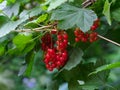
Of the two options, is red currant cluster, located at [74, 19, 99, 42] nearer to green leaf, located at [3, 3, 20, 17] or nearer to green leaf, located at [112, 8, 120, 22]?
green leaf, located at [112, 8, 120, 22]

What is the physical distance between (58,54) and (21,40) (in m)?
0.09

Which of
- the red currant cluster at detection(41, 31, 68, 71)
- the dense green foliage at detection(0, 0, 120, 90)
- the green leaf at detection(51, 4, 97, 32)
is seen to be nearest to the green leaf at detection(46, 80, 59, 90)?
the dense green foliage at detection(0, 0, 120, 90)

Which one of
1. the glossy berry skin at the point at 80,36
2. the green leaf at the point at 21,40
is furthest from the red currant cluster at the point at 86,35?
the green leaf at the point at 21,40

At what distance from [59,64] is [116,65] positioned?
0.59 feet

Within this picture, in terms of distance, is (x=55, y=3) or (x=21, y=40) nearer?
(x=55, y=3)

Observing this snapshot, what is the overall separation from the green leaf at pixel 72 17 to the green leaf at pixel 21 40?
108mm

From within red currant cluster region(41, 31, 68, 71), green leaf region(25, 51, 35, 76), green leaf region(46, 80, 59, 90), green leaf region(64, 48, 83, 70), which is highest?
red currant cluster region(41, 31, 68, 71)

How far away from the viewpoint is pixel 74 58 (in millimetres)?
823

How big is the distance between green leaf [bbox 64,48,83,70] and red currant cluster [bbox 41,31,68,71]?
0.01 m

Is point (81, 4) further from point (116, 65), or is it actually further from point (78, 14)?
point (116, 65)

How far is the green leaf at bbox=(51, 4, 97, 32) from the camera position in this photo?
75 cm

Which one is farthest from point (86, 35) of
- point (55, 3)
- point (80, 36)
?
point (55, 3)

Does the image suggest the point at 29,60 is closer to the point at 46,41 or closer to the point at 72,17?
the point at 46,41

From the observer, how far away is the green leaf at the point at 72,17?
75 cm
